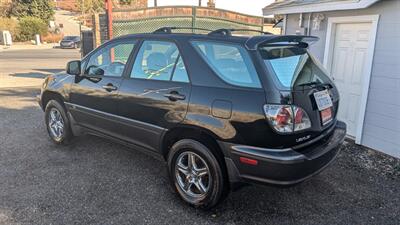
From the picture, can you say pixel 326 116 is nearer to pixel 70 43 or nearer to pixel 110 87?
pixel 110 87

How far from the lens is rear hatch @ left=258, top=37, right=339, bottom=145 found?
286 centimetres

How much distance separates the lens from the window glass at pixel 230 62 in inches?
115

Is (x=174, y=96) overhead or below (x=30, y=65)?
overhead

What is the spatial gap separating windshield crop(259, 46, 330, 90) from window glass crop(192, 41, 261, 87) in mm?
166

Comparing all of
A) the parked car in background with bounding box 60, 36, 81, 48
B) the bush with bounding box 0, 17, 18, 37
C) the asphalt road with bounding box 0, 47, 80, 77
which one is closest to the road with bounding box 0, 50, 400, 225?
the asphalt road with bounding box 0, 47, 80, 77

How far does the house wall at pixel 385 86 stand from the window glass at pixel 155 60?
3.45 meters

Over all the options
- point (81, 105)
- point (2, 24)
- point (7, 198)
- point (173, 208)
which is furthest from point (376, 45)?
point (2, 24)

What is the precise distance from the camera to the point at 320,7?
5.91 metres

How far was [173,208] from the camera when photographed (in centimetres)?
340

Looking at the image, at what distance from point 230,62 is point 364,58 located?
3.43 m

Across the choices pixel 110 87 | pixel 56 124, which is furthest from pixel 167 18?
pixel 110 87

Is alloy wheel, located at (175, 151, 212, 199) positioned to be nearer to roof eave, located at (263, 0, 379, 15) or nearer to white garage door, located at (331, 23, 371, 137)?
white garage door, located at (331, 23, 371, 137)

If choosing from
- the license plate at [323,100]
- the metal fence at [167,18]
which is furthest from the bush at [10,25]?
the license plate at [323,100]

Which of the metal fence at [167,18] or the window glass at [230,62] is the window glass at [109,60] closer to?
the window glass at [230,62]
